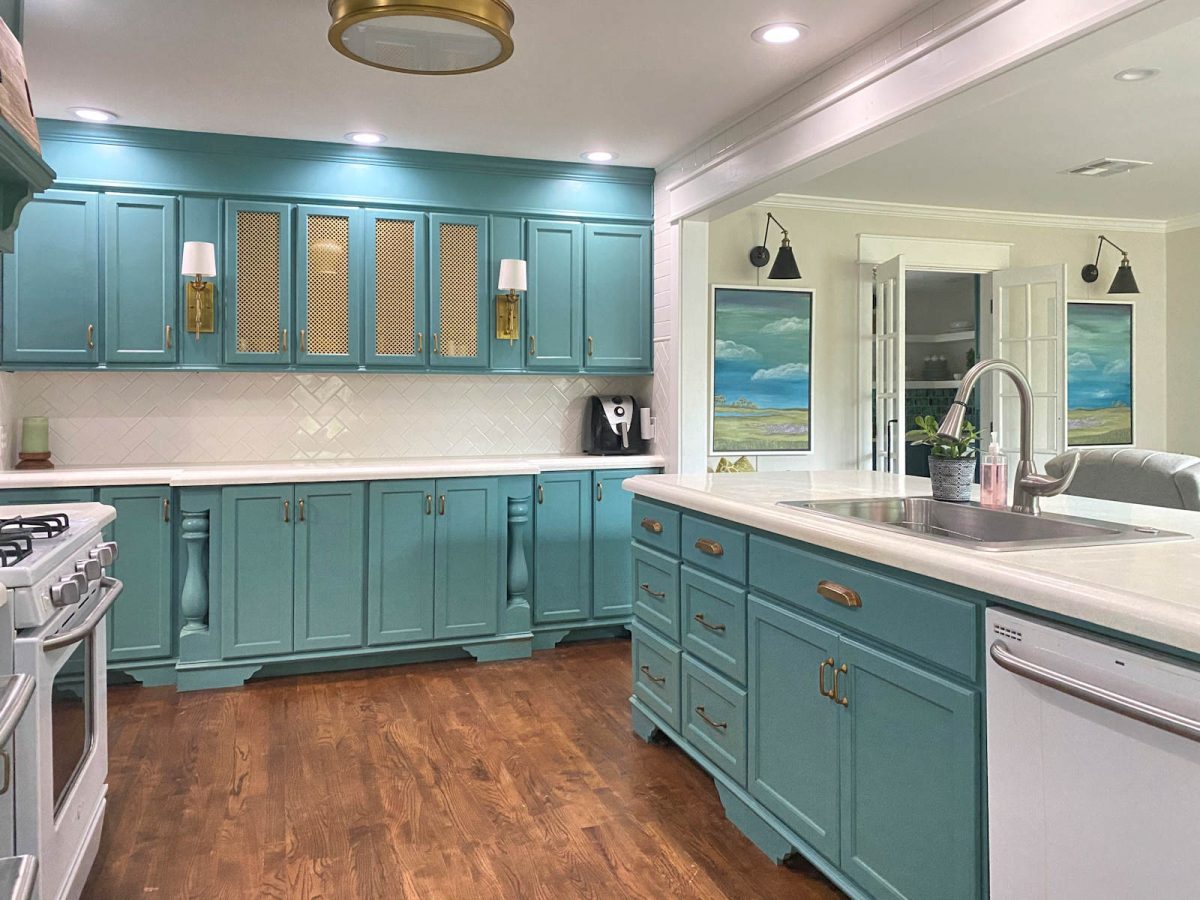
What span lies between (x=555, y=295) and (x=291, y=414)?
1.44 m

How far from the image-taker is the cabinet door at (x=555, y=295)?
4672 millimetres

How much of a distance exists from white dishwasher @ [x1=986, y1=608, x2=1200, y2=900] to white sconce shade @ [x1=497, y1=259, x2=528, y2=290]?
3.23 meters

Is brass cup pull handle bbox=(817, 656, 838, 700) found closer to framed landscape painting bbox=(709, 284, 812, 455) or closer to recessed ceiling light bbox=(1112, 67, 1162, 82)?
recessed ceiling light bbox=(1112, 67, 1162, 82)

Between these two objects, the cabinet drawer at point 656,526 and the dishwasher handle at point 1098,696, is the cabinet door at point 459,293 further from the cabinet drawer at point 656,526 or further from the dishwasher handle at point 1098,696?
the dishwasher handle at point 1098,696

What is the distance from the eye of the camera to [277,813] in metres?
2.73

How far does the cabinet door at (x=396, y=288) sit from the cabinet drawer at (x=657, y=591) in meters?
1.81

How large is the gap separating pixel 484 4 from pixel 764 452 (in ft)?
11.4

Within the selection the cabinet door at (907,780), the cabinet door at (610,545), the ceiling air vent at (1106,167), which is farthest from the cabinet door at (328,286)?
the ceiling air vent at (1106,167)

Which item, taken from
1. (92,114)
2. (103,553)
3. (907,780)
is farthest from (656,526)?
(92,114)

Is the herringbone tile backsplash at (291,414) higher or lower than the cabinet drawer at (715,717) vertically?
higher

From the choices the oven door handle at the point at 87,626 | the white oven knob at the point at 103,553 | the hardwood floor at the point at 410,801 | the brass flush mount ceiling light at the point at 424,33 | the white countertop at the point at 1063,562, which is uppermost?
the brass flush mount ceiling light at the point at 424,33

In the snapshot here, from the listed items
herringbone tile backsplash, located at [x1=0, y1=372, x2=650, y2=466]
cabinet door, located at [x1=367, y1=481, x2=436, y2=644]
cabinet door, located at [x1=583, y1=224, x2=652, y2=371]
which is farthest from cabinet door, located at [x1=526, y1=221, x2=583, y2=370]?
cabinet door, located at [x1=367, y1=481, x2=436, y2=644]

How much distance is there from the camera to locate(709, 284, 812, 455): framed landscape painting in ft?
18.0

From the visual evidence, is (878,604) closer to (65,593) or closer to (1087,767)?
(1087,767)
